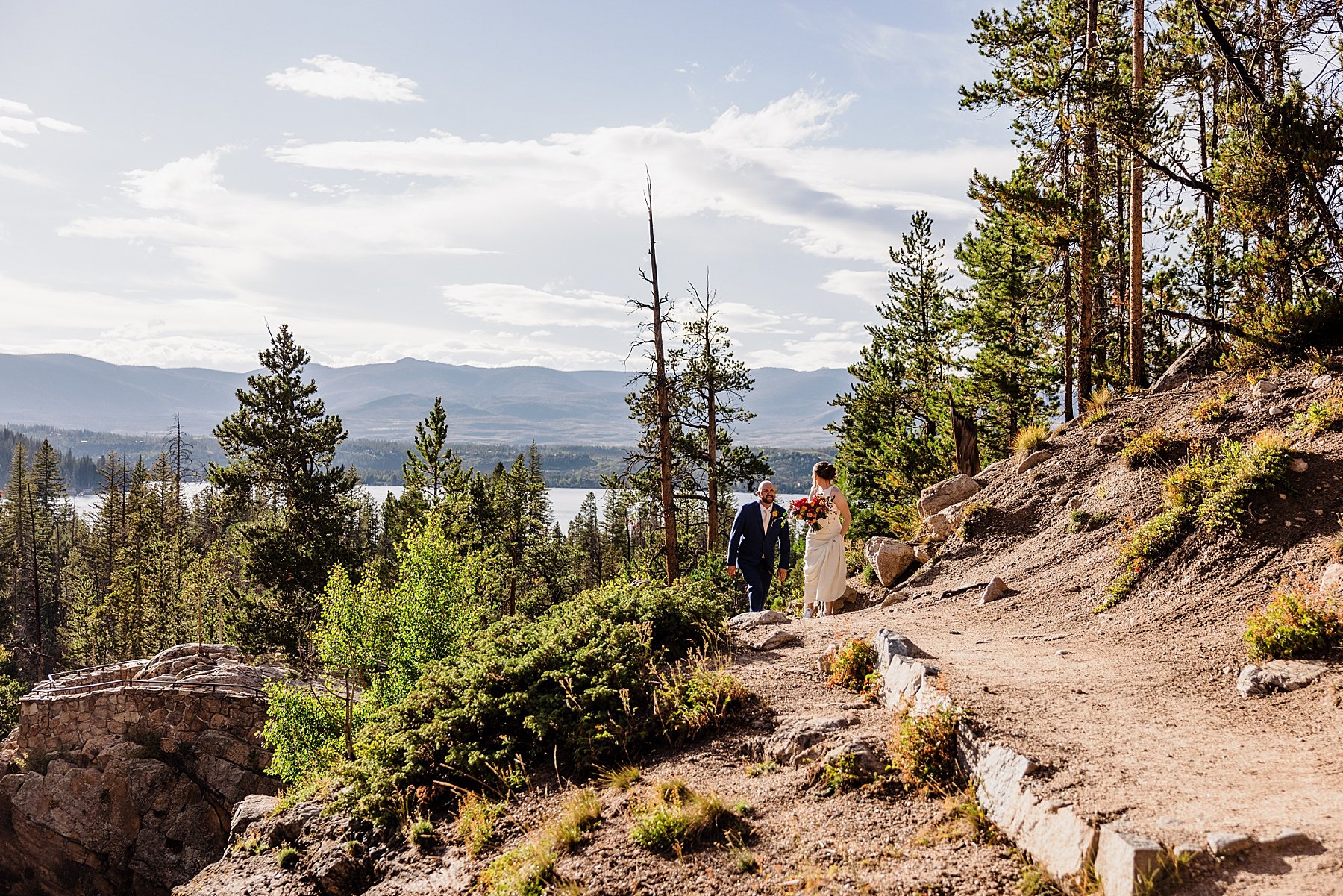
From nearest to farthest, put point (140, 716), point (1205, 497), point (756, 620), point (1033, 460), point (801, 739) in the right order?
point (801, 739) → point (1205, 497) → point (756, 620) → point (1033, 460) → point (140, 716)

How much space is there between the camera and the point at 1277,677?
6.66 metres

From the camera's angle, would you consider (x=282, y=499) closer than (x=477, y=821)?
No

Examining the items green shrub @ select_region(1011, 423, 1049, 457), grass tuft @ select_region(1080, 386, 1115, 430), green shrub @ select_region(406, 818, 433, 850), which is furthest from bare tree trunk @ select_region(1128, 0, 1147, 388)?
green shrub @ select_region(406, 818, 433, 850)

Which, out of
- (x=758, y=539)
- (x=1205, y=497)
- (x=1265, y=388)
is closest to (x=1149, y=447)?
(x=1265, y=388)

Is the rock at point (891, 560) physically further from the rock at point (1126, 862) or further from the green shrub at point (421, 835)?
the rock at point (1126, 862)

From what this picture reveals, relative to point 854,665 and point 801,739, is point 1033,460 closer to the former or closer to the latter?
point 854,665

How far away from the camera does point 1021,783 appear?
5172mm

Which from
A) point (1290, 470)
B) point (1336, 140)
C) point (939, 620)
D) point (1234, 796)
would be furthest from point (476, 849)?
point (1336, 140)

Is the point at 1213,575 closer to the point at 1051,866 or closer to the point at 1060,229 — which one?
the point at 1051,866

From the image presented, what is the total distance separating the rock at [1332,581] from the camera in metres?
7.56

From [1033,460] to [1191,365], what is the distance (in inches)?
146

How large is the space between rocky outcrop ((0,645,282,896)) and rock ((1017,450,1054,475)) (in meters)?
27.5

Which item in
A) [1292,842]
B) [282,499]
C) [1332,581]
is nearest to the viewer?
[1292,842]

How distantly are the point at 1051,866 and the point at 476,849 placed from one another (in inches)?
190
